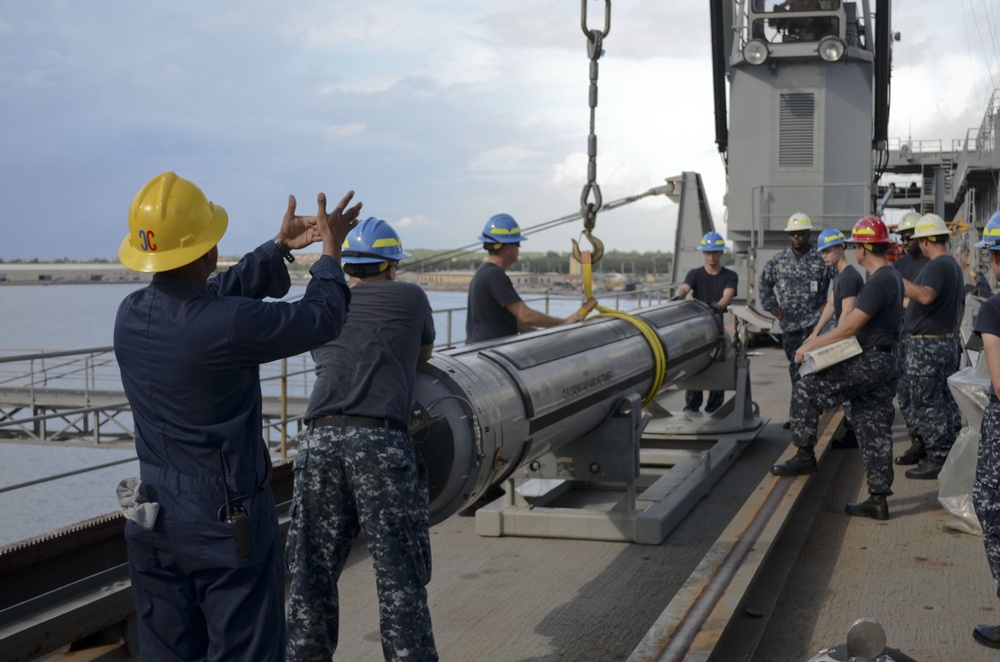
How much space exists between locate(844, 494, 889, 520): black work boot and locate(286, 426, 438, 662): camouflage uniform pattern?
3849 mm

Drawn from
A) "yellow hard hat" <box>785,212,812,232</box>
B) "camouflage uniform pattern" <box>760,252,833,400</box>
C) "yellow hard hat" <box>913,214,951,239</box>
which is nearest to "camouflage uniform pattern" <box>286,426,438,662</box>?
"yellow hard hat" <box>913,214,951,239</box>

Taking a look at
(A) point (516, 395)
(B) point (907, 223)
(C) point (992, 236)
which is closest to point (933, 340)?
(B) point (907, 223)

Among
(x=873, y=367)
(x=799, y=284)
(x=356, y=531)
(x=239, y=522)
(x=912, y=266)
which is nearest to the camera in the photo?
(x=239, y=522)

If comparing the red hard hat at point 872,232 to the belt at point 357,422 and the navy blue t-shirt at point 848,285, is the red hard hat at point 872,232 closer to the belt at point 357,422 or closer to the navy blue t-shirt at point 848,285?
the navy blue t-shirt at point 848,285

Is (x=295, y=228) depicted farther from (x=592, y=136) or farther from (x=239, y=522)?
(x=592, y=136)

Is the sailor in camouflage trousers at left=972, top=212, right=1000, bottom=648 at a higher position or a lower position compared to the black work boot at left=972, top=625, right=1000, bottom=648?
higher

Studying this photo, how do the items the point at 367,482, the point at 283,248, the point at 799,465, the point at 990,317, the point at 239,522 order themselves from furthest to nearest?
the point at 799,465 → the point at 990,317 → the point at 367,482 → the point at 283,248 → the point at 239,522

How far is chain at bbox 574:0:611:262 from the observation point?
21.3ft

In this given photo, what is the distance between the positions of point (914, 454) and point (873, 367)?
194cm

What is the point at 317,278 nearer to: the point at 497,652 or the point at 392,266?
the point at 392,266

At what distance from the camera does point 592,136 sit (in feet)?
21.9

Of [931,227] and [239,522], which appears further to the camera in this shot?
[931,227]

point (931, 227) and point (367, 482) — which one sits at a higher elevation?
point (931, 227)

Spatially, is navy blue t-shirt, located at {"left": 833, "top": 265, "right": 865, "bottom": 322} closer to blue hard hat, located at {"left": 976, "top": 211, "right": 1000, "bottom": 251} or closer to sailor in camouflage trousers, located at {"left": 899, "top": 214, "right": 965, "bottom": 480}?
sailor in camouflage trousers, located at {"left": 899, "top": 214, "right": 965, "bottom": 480}
